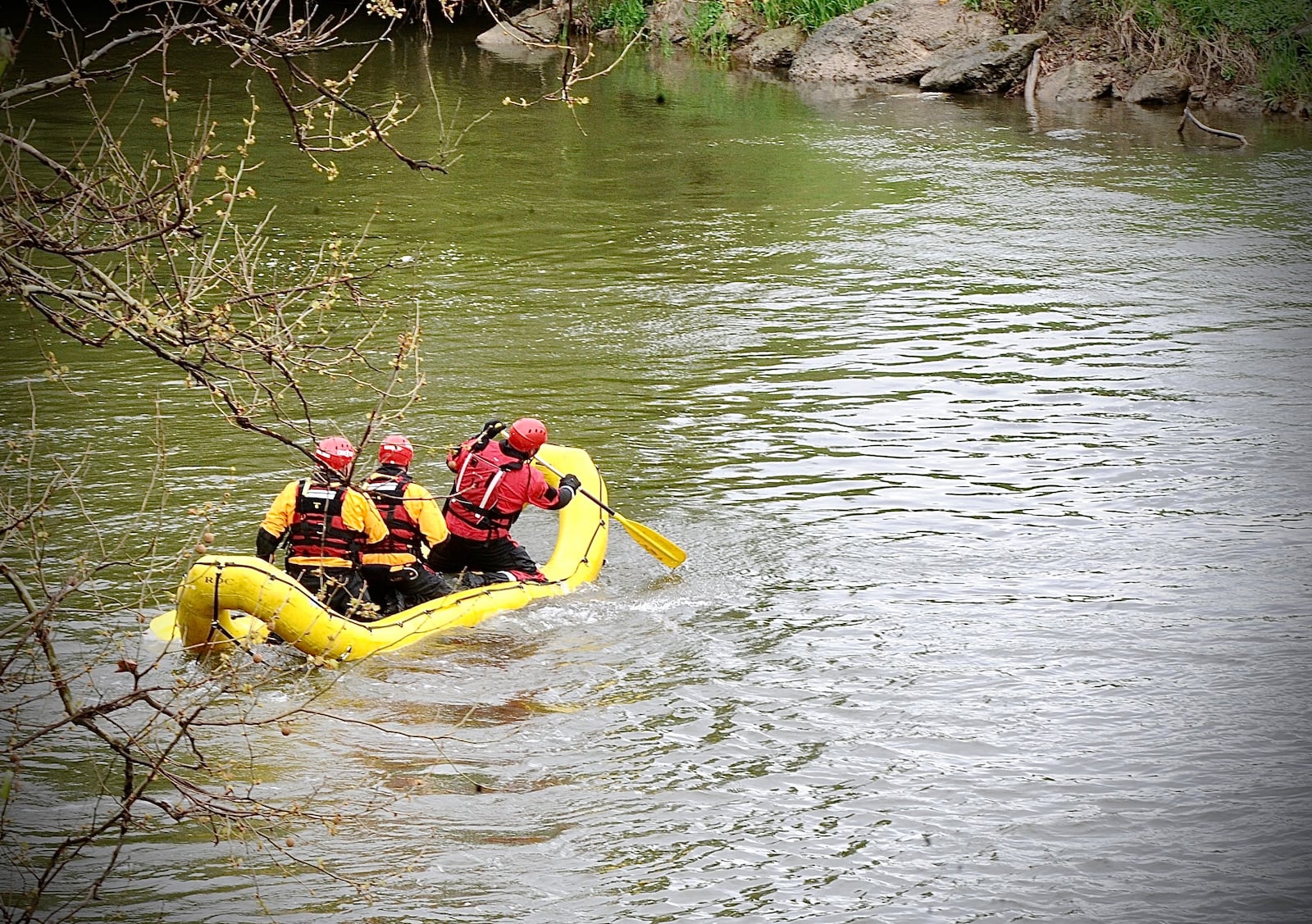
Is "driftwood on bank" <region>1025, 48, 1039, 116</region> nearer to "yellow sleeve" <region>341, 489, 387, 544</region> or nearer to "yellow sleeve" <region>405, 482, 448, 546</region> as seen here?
"yellow sleeve" <region>405, 482, 448, 546</region>

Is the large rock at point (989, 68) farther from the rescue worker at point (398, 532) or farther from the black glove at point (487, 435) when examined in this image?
the rescue worker at point (398, 532)

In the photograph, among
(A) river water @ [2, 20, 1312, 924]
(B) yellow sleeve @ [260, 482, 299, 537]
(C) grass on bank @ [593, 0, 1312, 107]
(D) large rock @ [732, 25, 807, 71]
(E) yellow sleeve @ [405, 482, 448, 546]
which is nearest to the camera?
(A) river water @ [2, 20, 1312, 924]

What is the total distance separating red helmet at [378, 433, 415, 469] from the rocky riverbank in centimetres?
1703

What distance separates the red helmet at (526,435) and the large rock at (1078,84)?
1787cm

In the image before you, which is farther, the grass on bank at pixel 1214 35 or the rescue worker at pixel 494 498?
the grass on bank at pixel 1214 35

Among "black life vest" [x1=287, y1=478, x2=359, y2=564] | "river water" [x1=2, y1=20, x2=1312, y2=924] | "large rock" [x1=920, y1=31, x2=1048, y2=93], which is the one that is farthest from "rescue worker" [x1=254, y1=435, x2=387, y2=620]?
"large rock" [x1=920, y1=31, x2=1048, y2=93]

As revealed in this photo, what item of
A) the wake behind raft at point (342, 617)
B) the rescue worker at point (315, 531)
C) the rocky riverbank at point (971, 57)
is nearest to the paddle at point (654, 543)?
the wake behind raft at point (342, 617)

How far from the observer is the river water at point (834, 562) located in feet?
18.5

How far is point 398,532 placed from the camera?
727 cm

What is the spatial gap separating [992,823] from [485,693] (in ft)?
7.73

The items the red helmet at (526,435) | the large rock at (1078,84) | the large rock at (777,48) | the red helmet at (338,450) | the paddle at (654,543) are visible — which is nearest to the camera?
the red helmet at (338,450)

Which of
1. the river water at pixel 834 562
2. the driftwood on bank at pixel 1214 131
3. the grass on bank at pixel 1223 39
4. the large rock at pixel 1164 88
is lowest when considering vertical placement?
the river water at pixel 834 562

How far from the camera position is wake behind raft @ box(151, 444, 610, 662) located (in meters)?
6.32

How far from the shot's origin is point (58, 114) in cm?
2011
